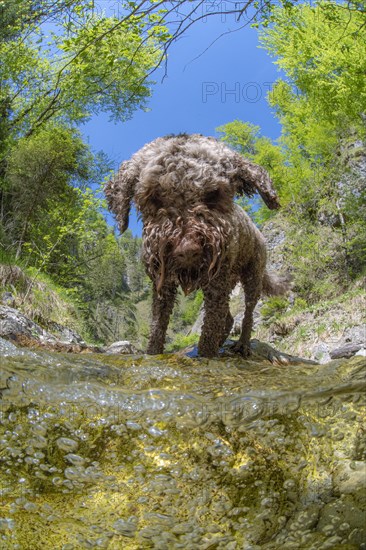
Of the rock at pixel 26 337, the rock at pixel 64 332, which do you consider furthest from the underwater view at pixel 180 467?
the rock at pixel 64 332

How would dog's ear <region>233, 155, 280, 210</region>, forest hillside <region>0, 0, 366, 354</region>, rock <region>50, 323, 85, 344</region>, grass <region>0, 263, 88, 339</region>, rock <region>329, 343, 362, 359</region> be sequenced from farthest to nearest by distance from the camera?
forest hillside <region>0, 0, 366, 354</region>
grass <region>0, 263, 88, 339</region>
rock <region>50, 323, 85, 344</region>
rock <region>329, 343, 362, 359</region>
dog's ear <region>233, 155, 280, 210</region>

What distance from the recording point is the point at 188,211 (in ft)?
14.1

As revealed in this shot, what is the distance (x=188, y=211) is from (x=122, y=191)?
2.94ft

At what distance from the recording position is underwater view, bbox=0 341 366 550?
2.16 meters

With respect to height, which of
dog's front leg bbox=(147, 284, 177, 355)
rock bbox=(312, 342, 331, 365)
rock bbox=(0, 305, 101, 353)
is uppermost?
rock bbox=(312, 342, 331, 365)

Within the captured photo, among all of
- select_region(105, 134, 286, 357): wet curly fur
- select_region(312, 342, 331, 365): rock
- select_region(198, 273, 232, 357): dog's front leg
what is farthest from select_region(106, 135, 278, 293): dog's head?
select_region(312, 342, 331, 365): rock

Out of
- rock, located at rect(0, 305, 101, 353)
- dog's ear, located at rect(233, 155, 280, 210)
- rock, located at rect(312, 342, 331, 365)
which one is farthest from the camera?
rock, located at rect(312, 342, 331, 365)

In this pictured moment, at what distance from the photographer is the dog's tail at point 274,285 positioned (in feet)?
24.8

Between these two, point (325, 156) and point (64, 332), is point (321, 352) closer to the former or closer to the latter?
point (64, 332)

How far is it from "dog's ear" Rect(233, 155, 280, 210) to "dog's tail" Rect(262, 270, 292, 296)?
2.74 metres

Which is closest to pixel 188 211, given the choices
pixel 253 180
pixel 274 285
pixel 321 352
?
pixel 253 180

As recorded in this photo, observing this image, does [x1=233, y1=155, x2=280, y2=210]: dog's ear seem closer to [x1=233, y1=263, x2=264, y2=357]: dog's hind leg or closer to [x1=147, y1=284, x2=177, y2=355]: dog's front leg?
[x1=147, y1=284, x2=177, y2=355]: dog's front leg

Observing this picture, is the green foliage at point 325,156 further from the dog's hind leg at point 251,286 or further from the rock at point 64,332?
the dog's hind leg at point 251,286

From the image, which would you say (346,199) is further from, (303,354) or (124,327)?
(124,327)
